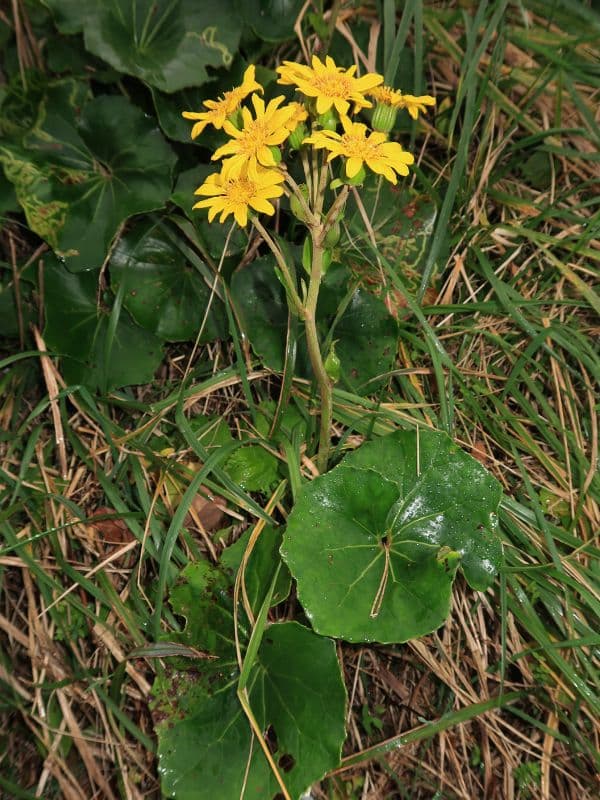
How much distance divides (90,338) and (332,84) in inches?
30.9

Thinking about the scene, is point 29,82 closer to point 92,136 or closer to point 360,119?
point 92,136

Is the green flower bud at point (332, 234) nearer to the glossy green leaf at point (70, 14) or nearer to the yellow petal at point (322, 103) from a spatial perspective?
the yellow petal at point (322, 103)

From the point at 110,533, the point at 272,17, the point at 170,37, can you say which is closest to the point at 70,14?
the point at 170,37

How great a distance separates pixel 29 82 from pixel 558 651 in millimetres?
1681

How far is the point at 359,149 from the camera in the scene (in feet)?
3.09

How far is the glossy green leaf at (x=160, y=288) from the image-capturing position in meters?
1.43

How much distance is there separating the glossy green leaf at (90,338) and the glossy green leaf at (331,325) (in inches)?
9.4

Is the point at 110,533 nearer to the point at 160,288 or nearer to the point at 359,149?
the point at 160,288

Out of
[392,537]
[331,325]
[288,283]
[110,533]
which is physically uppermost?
[288,283]

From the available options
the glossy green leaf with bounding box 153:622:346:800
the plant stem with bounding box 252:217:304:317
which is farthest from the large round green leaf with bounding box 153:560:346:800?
the plant stem with bounding box 252:217:304:317

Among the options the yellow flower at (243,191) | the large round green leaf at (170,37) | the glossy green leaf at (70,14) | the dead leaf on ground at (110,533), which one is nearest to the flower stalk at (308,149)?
the yellow flower at (243,191)

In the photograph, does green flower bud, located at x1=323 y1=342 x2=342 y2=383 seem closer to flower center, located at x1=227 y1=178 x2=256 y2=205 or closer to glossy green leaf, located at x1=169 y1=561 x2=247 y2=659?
flower center, located at x1=227 y1=178 x2=256 y2=205

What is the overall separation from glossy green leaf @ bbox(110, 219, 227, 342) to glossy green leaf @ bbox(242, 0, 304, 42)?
0.48 metres

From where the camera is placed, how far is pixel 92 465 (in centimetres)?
138
